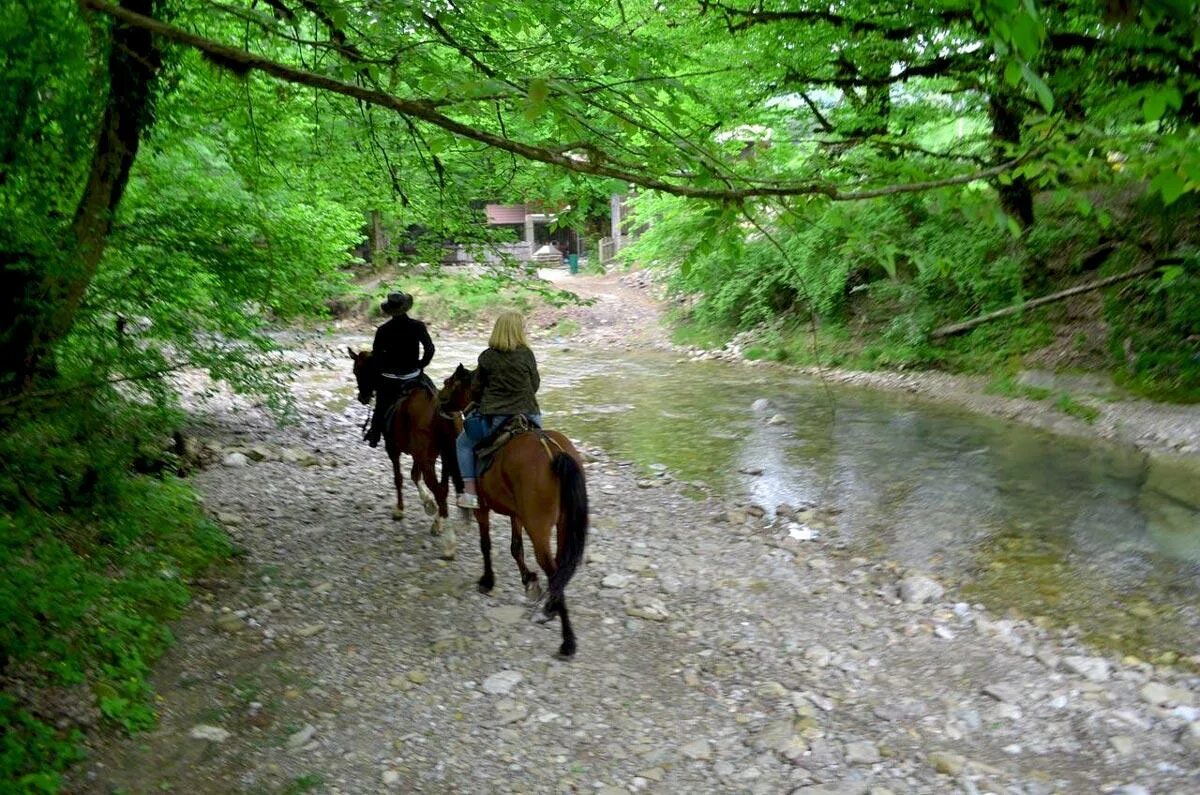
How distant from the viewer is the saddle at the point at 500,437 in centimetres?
584

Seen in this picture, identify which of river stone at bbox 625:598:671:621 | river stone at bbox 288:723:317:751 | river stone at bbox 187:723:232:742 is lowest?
river stone at bbox 625:598:671:621

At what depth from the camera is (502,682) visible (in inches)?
199

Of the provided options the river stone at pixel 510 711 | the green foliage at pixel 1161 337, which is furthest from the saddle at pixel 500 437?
the green foliage at pixel 1161 337

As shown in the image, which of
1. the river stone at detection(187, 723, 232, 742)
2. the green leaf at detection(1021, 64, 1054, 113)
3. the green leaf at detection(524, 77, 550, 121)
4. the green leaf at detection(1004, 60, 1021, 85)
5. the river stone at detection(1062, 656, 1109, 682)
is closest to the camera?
the green leaf at detection(1021, 64, 1054, 113)

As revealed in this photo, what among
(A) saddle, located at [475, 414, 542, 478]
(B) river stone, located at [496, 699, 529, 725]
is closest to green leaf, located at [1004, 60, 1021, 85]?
(A) saddle, located at [475, 414, 542, 478]

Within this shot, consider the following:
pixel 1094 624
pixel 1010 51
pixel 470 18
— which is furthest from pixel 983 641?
pixel 470 18

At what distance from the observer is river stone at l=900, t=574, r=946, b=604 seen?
6.61 metres

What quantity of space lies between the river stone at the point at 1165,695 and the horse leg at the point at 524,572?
4281mm

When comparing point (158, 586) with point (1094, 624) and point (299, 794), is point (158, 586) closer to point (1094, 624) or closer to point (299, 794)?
point (299, 794)

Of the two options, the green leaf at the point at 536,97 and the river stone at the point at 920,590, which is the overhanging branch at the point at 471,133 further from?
the river stone at the point at 920,590

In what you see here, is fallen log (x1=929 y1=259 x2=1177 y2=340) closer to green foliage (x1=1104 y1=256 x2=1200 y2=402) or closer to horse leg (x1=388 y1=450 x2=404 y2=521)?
green foliage (x1=1104 y1=256 x2=1200 y2=402)

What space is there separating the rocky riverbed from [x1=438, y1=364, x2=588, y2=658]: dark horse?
55 cm

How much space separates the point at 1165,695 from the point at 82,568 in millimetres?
6965

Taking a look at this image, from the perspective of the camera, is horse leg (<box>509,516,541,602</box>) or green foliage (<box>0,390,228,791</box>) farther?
horse leg (<box>509,516,541,602</box>)
